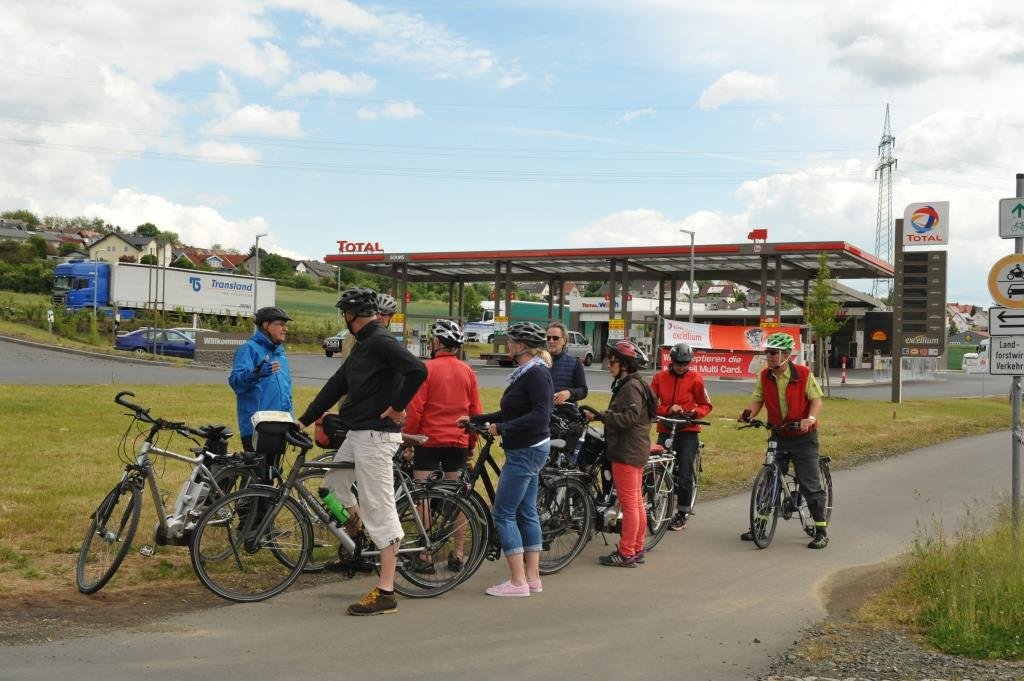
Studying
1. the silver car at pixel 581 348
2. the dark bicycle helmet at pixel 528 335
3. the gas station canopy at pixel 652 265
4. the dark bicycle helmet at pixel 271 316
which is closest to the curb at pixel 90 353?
the silver car at pixel 581 348

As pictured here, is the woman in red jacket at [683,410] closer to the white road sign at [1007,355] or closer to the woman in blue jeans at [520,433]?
the white road sign at [1007,355]

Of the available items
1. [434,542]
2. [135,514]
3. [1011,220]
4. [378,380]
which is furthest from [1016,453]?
[135,514]

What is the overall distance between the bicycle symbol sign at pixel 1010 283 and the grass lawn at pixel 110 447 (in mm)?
4565

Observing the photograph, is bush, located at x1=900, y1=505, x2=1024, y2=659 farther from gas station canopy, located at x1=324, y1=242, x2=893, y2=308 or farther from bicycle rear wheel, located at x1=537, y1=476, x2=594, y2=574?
gas station canopy, located at x1=324, y1=242, x2=893, y2=308

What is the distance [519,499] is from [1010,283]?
5.02 metres

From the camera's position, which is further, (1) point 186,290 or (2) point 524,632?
(1) point 186,290

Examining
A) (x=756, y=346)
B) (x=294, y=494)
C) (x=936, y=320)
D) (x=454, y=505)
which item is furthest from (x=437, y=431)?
(x=756, y=346)

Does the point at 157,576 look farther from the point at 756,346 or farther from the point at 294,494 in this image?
the point at 756,346

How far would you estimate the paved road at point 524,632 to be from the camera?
17.7ft

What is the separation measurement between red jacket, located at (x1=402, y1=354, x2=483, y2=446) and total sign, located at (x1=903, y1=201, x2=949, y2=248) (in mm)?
30952

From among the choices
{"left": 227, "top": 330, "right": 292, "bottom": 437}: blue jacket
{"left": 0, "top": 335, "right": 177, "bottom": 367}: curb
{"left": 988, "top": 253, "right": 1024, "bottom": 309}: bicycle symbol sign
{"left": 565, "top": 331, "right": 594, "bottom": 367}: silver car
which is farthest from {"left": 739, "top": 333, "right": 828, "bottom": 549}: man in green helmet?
{"left": 565, "top": 331, "right": 594, "bottom": 367}: silver car

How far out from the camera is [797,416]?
9492 millimetres

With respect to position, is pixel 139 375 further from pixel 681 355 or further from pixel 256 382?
pixel 256 382

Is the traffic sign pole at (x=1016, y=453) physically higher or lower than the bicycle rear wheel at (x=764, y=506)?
higher
